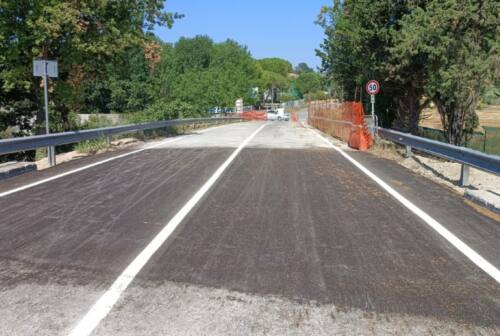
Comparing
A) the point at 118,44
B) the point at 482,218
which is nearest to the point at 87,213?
the point at 482,218

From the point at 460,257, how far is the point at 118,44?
66.2ft

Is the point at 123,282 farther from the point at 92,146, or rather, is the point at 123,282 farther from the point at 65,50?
the point at 65,50

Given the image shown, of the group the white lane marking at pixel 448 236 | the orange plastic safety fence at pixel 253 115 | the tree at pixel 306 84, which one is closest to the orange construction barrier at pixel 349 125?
the white lane marking at pixel 448 236

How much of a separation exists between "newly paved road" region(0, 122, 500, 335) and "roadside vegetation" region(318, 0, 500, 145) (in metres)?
9.58

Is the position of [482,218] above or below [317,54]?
below

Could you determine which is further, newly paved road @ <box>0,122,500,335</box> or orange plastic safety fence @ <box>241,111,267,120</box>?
orange plastic safety fence @ <box>241,111,267,120</box>

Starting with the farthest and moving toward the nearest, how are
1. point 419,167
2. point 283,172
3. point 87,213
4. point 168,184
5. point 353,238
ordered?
point 419,167
point 283,172
point 168,184
point 87,213
point 353,238

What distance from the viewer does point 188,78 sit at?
64875 mm

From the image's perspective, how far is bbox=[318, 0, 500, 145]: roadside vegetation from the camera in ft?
59.8

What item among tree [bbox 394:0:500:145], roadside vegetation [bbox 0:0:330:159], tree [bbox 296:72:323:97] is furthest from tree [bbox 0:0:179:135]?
tree [bbox 296:72:323:97]

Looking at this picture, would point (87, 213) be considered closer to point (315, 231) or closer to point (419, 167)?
point (315, 231)

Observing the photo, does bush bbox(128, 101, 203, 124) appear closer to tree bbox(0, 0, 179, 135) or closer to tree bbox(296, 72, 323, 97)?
tree bbox(0, 0, 179, 135)

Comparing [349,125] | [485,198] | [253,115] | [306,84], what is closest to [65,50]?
[349,125]

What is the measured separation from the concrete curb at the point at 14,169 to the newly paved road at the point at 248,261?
1293 millimetres
